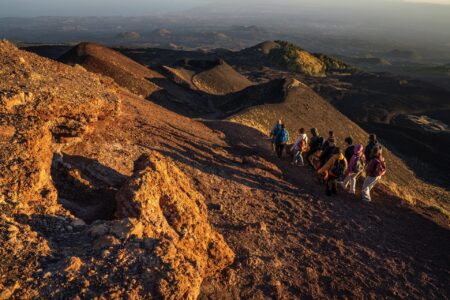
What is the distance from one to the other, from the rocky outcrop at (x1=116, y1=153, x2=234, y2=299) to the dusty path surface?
1.77 feet

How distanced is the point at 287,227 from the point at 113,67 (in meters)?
25.2

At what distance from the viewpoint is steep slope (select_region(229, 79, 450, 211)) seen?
22312 millimetres

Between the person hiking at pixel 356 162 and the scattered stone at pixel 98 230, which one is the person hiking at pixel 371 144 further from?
the scattered stone at pixel 98 230

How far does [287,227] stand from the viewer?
349 inches

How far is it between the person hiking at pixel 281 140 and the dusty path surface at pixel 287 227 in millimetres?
878

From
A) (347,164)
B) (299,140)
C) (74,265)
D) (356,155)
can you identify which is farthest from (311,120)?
(74,265)

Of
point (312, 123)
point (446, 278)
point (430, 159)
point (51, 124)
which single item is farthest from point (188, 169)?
point (430, 159)

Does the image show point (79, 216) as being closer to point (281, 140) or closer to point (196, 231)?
point (196, 231)

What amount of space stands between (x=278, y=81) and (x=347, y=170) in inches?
849

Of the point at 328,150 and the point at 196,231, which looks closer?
the point at 196,231

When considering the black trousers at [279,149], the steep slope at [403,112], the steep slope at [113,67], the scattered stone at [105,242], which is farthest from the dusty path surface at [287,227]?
the steep slope at [403,112]

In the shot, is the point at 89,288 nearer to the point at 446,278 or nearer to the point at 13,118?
the point at 13,118

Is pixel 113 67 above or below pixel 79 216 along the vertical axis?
above

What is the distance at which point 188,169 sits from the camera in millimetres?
10180
